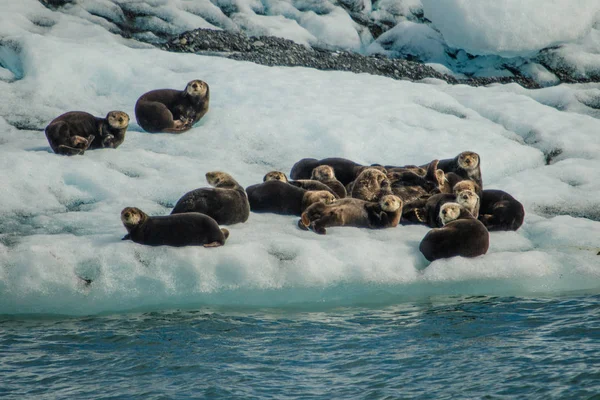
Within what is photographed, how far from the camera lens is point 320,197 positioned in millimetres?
8484

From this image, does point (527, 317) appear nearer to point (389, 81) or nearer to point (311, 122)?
point (311, 122)

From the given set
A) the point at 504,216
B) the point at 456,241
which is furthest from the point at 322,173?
the point at 456,241

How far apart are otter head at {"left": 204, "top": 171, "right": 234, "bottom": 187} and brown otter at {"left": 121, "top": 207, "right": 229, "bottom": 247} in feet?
4.64

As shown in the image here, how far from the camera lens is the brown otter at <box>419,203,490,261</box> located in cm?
721

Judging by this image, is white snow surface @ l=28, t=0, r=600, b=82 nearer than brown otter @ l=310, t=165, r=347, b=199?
No

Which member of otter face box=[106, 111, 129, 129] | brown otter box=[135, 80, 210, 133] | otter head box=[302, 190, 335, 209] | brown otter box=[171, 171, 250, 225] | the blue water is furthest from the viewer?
brown otter box=[135, 80, 210, 133]

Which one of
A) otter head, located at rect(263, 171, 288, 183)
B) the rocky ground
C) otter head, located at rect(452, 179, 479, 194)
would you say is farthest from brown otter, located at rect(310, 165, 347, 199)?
the rocky ground

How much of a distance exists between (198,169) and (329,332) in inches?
161

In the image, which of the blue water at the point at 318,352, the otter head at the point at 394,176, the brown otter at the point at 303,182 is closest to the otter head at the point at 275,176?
the brown otter at the point at 303,182

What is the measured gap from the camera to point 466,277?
277 inches

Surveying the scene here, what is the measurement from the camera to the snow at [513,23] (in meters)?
14.8

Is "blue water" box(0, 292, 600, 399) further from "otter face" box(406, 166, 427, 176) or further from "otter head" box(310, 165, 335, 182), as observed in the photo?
"otter face" box(406, 166, 427, 176)

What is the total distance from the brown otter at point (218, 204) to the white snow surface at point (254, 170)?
0.23 meters

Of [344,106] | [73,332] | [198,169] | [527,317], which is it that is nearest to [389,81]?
[344,106]
